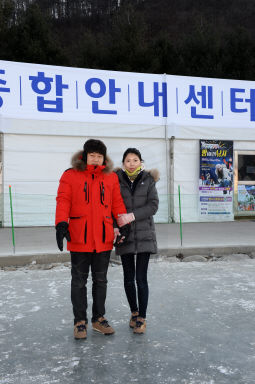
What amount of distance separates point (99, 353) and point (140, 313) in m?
0.64

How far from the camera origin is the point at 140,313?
3.52 meters

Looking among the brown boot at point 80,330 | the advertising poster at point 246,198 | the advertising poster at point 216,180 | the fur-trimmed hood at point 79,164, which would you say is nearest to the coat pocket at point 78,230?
the fur-trimmed hood at point 79,164

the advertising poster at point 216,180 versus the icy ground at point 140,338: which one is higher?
the advertising poster at point 216,180

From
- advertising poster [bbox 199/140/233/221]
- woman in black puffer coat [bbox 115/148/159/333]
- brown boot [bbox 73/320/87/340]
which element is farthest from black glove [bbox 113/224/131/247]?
advertising poster [bbox 199/140/233/221]

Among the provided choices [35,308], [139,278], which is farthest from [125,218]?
[35,308]

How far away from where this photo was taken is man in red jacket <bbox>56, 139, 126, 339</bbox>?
329 centimetres

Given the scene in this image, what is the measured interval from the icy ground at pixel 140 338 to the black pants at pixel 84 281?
0.71 feet

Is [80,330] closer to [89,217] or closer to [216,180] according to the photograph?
[89,217]

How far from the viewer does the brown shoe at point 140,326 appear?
11.1 feet

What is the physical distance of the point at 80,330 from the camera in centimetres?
329

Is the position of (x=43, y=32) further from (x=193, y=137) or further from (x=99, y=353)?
(x=99, y=353)

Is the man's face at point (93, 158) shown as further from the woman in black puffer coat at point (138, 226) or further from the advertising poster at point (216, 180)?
the advertising poster at point (216, 180)

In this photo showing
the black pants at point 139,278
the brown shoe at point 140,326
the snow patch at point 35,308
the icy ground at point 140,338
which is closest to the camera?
the icy ground at point 140,338

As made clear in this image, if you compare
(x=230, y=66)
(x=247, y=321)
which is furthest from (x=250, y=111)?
(x=230, y=66)
